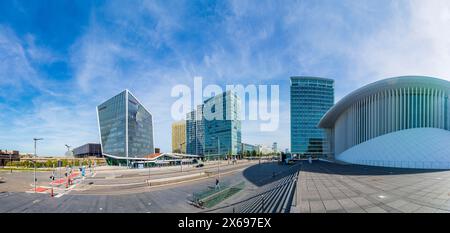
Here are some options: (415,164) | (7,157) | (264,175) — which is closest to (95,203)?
(264,175)

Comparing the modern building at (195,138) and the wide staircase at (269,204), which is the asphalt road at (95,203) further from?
the modern building at (195,138)

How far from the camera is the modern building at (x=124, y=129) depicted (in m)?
29.2

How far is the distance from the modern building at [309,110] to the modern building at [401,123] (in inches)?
388

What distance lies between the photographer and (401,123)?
18.8 m

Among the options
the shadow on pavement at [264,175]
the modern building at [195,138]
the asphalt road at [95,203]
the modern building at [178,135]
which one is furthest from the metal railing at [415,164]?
the modern building at [178,135]

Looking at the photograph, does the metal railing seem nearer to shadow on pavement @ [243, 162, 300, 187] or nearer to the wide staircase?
shadow on pavement @ [243, 162, 300, 187]

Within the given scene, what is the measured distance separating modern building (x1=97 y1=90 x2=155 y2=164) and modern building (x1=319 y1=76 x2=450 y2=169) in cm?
3149

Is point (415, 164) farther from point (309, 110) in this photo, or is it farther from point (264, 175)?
point (309, 110)

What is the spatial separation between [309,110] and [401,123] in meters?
19.0

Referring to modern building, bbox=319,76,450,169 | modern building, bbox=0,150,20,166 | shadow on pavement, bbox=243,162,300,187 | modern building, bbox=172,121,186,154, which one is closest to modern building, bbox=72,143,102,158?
modern building, bbox=172,121,186,154

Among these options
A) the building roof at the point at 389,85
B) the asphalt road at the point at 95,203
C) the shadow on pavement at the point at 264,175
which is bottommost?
the shadow on pavement at the point at 264,175

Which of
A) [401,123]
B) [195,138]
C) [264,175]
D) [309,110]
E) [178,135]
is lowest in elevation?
[264,175]
